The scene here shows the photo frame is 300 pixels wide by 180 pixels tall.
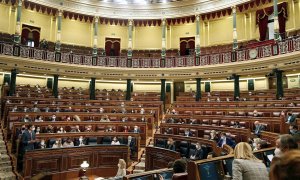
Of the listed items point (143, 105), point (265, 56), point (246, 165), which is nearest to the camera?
point (246, 165)

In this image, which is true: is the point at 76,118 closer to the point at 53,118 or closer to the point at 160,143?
the point at 53,118

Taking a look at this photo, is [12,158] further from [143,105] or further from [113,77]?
[113,77]

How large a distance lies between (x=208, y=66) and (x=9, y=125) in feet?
36.2

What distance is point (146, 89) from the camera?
19.1 metres

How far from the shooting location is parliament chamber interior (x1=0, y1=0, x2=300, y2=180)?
7.25m

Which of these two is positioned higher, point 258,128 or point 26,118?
point 26,118

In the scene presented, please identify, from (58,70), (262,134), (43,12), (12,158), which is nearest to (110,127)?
(12,158)

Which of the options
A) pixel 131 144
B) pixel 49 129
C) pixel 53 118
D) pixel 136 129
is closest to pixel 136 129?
pixel 136 129

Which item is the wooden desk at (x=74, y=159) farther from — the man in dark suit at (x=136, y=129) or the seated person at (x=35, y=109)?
the seated person at (x=35, y=109)

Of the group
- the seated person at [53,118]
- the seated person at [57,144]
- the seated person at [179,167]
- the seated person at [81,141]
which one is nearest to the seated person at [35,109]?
the seated person at [53,118]

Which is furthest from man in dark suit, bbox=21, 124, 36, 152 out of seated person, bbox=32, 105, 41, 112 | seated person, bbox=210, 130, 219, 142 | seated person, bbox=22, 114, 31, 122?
seated person, bbox=210, 130, 219, 142

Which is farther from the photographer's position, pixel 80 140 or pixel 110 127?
pixel 110 127

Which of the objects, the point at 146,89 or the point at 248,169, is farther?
the point at 146,89

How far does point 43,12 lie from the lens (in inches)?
672
